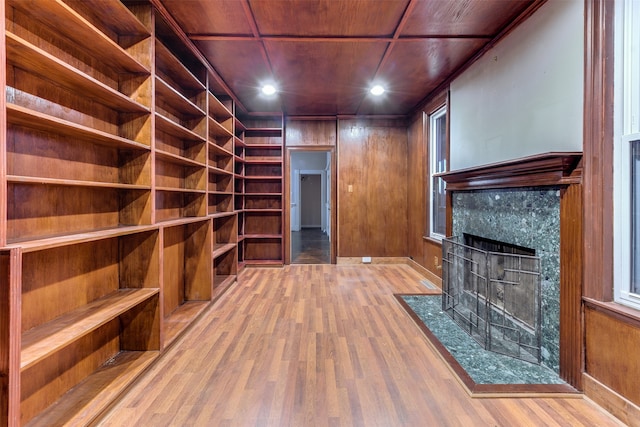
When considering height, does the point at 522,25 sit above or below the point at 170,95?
above

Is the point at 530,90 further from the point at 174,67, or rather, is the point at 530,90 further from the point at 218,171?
the point at 218,171

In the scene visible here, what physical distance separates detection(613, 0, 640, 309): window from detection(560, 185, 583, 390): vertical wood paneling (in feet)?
0.50

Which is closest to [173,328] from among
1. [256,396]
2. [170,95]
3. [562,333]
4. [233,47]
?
[256,396]

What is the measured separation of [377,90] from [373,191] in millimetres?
1690

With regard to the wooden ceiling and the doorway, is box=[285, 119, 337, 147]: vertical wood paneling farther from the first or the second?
the doorway

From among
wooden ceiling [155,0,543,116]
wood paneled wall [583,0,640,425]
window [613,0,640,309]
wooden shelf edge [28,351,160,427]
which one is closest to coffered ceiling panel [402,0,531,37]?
wooden ceiling [155,0,543,116]

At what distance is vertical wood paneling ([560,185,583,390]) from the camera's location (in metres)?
1.64

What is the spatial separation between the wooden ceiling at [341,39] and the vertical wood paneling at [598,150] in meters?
0.63

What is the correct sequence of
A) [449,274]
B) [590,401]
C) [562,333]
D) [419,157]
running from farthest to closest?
[419,157], [449,274], [562,333], [590,401]

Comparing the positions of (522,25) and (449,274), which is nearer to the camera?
(522,25)

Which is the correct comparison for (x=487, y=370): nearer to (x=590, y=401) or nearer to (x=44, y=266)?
(x=590, y=401)

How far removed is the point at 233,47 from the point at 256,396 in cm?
280

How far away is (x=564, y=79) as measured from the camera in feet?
5.77

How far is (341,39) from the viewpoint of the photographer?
2.46 metres
